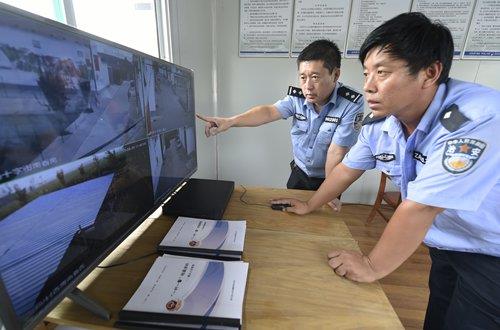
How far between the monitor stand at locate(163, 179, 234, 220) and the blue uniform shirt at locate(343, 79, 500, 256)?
598 mm

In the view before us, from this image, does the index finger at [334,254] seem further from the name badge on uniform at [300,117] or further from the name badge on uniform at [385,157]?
the name badge on uniform at [300,117]

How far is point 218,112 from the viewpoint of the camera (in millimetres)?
2312

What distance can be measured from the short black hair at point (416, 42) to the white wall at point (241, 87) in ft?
4.05

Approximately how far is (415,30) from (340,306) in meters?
0.74

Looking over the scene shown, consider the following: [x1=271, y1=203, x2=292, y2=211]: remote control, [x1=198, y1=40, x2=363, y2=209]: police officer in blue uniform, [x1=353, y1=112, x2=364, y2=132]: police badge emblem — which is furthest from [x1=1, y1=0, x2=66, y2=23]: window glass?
[x1=353, y1=112, x2=364, y2=132]: police badge emblem

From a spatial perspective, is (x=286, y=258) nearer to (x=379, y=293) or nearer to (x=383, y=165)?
(x=379, y=293)

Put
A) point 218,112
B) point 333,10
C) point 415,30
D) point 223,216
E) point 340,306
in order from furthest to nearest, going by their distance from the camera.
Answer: point 218,112 < point 333,10 < point 223,216 < point 415,30 < point 340,306

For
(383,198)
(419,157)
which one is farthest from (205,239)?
(383,198)

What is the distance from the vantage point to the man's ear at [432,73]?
0.71 m

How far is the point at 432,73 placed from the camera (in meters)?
0.71

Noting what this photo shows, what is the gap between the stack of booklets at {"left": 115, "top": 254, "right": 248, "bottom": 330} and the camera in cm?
47

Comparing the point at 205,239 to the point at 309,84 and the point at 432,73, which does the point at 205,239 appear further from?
the point at 309,84

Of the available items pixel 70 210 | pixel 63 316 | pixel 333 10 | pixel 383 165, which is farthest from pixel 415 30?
pixel 333 10

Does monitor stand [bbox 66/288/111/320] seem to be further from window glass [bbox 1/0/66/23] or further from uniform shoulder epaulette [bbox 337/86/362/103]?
uniform shoulder epaulette [bbox 337/86/362/103]
